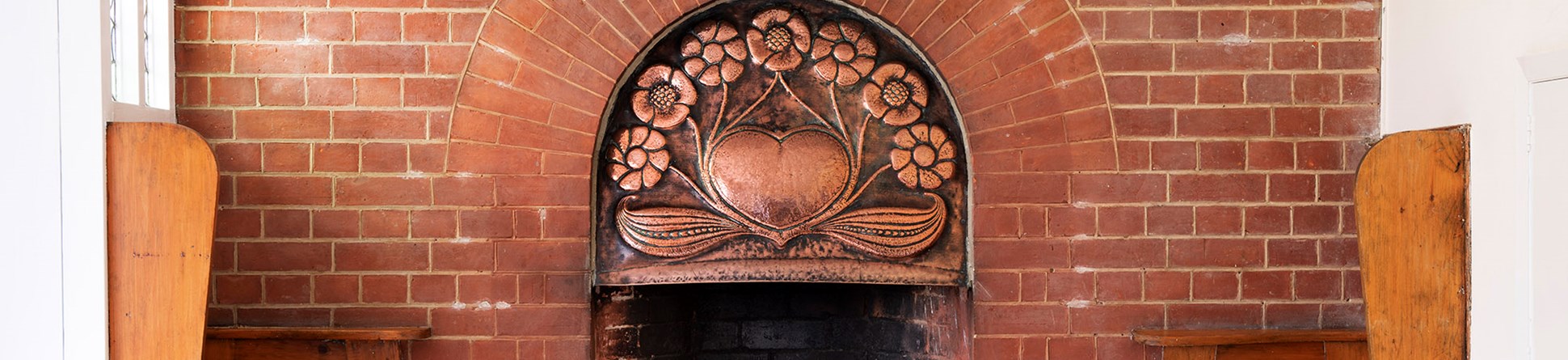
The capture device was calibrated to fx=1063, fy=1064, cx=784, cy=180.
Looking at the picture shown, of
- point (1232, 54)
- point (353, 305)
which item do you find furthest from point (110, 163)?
point (1232, 54)

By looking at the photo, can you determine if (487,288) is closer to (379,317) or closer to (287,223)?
(379,317)

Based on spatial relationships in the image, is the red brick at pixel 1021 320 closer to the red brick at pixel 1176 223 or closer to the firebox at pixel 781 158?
the firebox at pixel 781 158

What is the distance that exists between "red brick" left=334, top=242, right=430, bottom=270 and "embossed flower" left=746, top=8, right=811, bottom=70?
106cm

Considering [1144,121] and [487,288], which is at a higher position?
[1144,121]

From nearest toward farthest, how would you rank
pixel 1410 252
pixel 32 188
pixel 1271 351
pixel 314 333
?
pixel 32 188, pixel 1410 252, pixel 314 333, pixel 1271 351

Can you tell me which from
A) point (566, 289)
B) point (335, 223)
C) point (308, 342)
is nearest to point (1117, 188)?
point (566, 289)

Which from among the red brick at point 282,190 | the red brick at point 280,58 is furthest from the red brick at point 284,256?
the red brick at point 280,58

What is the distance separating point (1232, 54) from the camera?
9.65ft

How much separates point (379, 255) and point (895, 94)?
149 cm

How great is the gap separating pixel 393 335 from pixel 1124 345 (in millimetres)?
1990

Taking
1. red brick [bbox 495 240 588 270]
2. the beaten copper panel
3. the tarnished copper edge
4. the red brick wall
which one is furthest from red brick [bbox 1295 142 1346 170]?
red brick [bbox 495 240 588 270]

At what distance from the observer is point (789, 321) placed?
11.8ft

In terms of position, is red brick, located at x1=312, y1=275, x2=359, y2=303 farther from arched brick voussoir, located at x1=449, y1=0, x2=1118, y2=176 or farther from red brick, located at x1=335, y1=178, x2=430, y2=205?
arched brick voussoir, located at x1=449, y1=0, x2=1118, y2=176

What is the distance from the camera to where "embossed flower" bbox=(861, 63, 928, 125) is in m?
3.00
